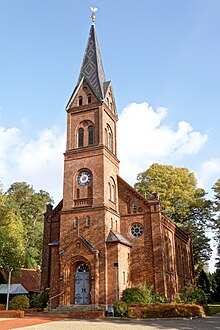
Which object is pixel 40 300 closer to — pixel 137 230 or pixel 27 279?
pixel 27 279

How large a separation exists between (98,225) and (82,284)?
5140 millimetres

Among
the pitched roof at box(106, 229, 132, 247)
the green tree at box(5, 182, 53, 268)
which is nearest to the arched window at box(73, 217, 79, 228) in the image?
the pitched roof at box(106, 229, 132, 247)

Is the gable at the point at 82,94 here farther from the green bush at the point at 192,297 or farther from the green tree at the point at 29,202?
the green tree at the point at 29,202

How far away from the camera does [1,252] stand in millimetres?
32062

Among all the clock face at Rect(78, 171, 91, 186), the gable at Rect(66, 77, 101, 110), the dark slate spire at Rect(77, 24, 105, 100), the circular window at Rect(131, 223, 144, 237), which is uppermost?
the dark slate spire at Rect(77, 24, 105, 100)

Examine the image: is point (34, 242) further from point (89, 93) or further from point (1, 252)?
point (89, 93)

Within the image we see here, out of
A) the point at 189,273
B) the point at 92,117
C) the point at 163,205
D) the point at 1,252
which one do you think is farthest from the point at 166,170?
the point at 1,252

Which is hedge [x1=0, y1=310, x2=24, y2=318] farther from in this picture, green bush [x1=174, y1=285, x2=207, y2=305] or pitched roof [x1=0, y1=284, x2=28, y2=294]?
green bush [x1=174, y1=285, x2=207, y2=305]

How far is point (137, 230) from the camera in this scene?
3300 centimetres

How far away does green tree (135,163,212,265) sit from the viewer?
4616 cm

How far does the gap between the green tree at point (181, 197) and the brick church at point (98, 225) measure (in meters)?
8.11

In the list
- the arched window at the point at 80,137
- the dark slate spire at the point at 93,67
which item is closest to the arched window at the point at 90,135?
the arched window at the point at 80,137

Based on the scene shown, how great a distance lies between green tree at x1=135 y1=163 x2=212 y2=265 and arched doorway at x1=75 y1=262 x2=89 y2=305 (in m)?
18.1

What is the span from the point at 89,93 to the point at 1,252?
18.1 m
